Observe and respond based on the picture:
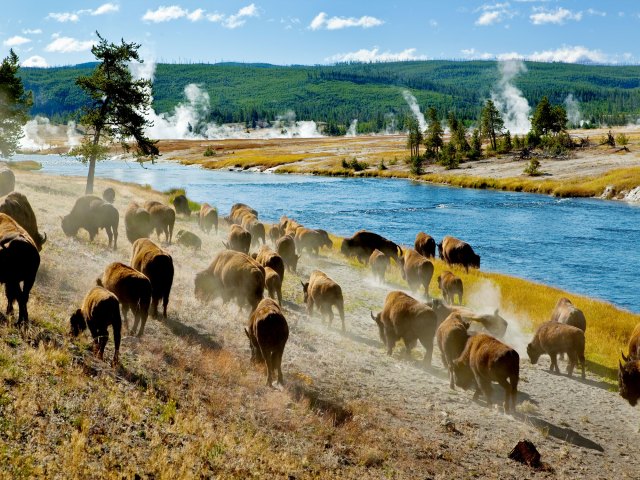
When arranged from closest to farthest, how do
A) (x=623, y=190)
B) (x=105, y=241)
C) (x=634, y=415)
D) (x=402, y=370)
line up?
(x=634, y=415)
(x=402, y=370)
(x=105, y=241)
(x=623, y=190)

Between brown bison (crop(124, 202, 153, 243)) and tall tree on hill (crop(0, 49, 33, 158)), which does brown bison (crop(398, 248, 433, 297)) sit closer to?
brown bison (crop(124, 202, 153, 243))

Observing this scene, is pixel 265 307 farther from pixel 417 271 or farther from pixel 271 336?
pixel 417 271

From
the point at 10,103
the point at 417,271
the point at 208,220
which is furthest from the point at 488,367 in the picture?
the point at 10,103

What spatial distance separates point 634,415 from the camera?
1134 cm

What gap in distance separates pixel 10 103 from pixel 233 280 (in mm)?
39144

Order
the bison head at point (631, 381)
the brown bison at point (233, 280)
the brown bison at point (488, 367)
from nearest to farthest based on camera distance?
the brown bison at point (488, 367)
the bison head at point (631, 381)
the brown bison at point (233, 280)

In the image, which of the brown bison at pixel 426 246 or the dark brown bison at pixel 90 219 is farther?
the brown bison at pixel 426 246

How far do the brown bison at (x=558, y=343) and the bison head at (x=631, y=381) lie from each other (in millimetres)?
1737

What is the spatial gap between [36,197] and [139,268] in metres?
18.3

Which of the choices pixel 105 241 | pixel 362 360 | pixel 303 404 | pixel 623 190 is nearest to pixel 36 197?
pixel 105 241

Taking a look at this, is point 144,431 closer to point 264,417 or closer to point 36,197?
point 264,417

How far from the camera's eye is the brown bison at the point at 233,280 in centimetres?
1324

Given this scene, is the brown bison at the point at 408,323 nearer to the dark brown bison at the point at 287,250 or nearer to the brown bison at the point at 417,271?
the brown bison at the point at 417,271

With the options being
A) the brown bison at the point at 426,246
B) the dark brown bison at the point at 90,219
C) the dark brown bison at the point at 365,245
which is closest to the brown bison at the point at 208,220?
the dark brown bison at the point at 365,245
